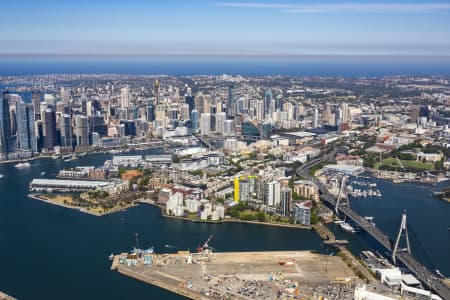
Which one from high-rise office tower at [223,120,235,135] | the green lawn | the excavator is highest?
high-rise office tower at [223,120,235,135]

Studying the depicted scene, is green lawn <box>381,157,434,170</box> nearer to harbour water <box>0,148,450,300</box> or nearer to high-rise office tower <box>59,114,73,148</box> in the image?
harbour water <box>0,148,450,300</box>

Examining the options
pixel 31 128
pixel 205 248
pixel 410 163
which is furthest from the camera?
pixel 31 128

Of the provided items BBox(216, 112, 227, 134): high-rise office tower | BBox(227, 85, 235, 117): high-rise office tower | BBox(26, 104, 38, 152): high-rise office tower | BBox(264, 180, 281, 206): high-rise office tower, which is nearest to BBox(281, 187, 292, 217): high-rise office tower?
BBox(264, 180, 281, 206): high-rise office tower

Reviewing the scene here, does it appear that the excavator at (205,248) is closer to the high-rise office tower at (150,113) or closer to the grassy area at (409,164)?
the grassy area at (409,164)

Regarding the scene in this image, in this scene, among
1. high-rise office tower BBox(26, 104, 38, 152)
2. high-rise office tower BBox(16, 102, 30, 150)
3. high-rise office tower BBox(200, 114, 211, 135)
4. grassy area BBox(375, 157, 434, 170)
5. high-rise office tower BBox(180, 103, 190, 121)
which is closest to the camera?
grassy area BBox(375, 157, 434, 170)

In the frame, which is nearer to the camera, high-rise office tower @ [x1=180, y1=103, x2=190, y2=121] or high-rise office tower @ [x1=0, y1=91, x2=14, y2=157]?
high-rise office tower @ [x1=0, y1=91, x2=14, y2=157]

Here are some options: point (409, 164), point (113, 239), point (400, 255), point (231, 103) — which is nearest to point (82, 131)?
point (231, 103)

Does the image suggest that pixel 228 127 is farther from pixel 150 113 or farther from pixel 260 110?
pixel 150 113

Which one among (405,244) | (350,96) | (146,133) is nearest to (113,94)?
(146,133)
